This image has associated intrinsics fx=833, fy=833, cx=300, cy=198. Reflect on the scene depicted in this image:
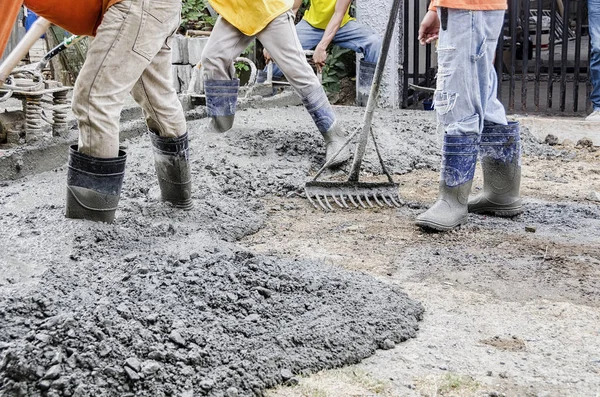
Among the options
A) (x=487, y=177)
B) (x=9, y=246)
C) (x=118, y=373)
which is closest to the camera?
(x=118, y=373)

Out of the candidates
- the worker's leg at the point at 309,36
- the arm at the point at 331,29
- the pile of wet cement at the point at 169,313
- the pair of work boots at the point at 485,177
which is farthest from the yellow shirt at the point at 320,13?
the pile of wet cement at the point at 169,313

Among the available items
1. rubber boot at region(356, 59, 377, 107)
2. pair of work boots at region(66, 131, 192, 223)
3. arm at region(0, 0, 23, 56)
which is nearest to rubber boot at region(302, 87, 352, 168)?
pair of work boots at region(66, 131, 192, 223)

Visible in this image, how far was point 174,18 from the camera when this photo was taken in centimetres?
393

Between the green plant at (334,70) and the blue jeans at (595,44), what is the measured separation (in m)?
2.87

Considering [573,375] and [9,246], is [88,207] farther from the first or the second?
[573,375]

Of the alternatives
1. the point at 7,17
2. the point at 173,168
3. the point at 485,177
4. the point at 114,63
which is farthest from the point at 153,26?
the point at 485,177

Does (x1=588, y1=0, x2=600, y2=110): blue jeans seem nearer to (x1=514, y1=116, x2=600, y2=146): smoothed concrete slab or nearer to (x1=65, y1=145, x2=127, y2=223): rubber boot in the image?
(x1=514, y1=116, x2=600, y2=146): smoothed concrete slab

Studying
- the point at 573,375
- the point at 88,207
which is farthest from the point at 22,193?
the point at 573,375

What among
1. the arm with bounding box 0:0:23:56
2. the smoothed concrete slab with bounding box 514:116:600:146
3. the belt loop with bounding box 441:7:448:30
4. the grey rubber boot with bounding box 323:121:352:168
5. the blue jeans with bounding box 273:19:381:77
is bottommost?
the smoothed concrete slab with bounding box 514:116:600:146

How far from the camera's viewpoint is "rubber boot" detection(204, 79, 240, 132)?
6.17 meters

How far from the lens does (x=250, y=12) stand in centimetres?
572

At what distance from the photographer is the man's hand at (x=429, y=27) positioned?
4.75m

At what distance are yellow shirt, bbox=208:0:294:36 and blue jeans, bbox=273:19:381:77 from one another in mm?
2536

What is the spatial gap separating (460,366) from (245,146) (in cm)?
369
